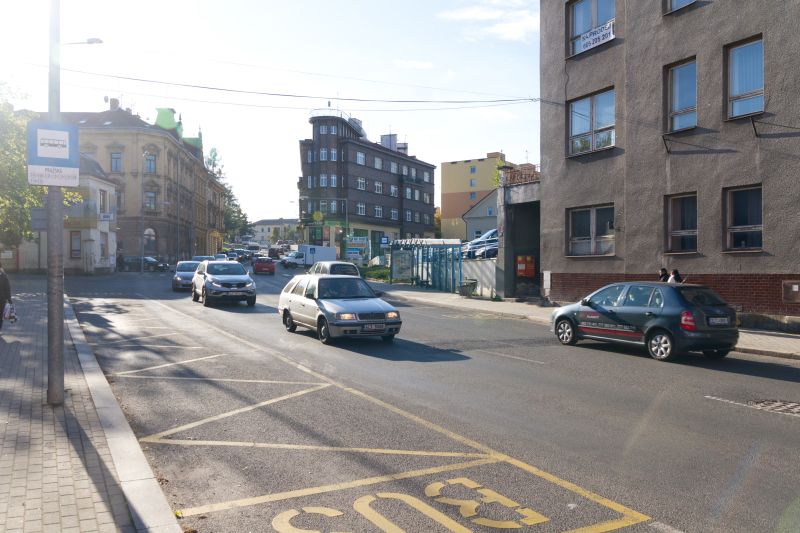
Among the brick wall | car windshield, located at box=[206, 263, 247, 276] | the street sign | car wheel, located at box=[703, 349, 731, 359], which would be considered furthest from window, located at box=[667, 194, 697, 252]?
the street sign

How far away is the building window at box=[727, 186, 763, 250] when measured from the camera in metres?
17.2

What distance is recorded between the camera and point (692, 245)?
62.6 ft

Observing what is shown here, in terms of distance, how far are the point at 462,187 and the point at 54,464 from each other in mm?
92324

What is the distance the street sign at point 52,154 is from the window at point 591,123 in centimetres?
1792

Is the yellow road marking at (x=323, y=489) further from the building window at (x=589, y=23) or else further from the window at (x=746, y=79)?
the building window at (x=589, y=23)

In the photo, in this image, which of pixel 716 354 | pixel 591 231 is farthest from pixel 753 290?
pixel 591 231

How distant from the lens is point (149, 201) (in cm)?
6588

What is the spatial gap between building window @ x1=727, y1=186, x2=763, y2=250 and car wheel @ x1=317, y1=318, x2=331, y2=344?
11527 millimetres

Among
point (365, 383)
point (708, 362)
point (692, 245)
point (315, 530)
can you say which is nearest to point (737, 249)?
point (692, 245)

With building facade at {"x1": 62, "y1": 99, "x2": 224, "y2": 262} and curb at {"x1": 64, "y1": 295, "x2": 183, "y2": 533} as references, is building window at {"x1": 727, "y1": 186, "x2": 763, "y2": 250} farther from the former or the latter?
building facade at {"x1": 62, "y1": 99, "x2": 224, "y2": 262}

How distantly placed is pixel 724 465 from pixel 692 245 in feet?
48.3

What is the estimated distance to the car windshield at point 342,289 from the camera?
1472cm

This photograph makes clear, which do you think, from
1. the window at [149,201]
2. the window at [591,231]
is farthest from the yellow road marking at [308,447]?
the window at [149,201]

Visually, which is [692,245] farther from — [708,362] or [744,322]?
[708,362]
